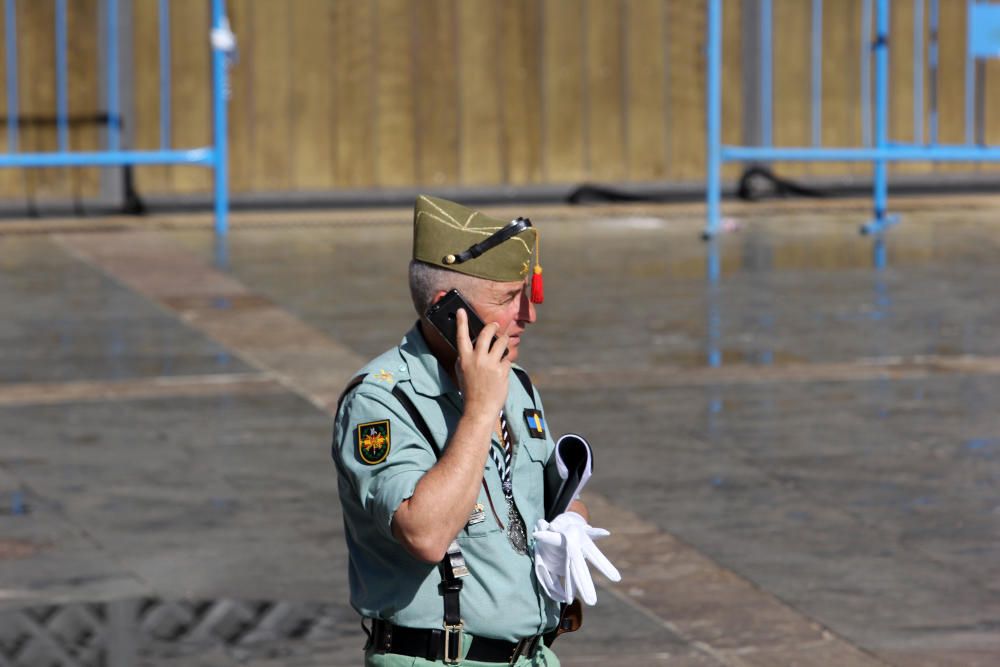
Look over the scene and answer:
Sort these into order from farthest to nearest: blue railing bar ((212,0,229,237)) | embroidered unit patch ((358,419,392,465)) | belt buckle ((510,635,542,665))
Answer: blue railing bar ((212,0,229,237)) → belt buckle ((510,635,542,665)) → embroidered unit patch ((358,419,392,465))

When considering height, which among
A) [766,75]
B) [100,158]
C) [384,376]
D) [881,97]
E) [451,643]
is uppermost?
[766,75]

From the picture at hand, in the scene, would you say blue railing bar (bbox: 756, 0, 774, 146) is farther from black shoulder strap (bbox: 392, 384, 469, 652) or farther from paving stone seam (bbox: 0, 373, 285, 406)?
black shoulder strap (bbox: 392, 384, 469, 652)

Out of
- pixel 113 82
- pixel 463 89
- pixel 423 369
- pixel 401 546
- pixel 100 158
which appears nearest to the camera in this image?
pixel 401 546

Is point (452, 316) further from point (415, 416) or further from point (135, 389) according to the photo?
point (135, 389)

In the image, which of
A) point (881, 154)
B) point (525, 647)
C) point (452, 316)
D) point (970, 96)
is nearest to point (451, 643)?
point (525, 647)

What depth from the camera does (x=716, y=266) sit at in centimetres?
1283

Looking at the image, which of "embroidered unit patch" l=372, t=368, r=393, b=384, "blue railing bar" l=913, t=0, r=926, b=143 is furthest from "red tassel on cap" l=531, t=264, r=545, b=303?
"blue railing bar" l=913, t=0, r=926, b=143

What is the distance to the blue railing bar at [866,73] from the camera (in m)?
15.8

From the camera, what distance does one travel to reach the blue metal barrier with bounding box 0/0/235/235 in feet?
44.5

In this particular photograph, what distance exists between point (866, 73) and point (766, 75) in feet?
2.73

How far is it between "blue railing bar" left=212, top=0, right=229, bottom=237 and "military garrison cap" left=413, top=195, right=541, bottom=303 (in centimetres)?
1053

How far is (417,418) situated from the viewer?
3.53m

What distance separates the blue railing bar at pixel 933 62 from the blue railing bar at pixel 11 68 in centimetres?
715

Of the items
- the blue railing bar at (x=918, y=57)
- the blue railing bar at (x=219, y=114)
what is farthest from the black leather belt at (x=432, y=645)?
the blue railing bar at (x=918, y=57)
